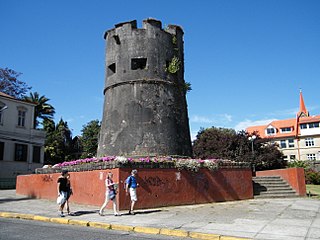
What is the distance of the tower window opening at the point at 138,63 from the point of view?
619 inches

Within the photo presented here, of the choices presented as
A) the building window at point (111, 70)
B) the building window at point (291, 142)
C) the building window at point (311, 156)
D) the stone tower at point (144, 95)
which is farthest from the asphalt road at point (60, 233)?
the building window at point (291, 142)

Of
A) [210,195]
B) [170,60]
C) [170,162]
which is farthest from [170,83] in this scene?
[210,195]

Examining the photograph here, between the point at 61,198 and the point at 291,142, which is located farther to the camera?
the point at 291,142

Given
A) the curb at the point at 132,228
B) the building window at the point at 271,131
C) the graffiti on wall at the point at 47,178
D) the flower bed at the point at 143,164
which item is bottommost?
the curb at the point at 132,228

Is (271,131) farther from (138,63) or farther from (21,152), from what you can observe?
(138,63)

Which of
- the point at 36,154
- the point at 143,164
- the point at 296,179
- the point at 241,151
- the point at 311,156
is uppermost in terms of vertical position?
the point at 311,156

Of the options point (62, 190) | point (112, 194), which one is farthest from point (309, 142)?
point (62, 190)

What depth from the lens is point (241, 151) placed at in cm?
2947

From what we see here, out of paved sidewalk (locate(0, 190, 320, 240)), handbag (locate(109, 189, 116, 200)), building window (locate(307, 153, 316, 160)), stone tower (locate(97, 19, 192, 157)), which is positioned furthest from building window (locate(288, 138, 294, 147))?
handbag (locate(109, 189, 116, 200))

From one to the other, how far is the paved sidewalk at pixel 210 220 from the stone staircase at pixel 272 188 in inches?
162

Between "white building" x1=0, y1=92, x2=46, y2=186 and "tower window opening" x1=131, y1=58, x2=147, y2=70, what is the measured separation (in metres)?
18.6

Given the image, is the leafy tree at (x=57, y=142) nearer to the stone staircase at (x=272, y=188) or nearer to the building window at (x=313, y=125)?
the stone staircase at (x=272, y=188)

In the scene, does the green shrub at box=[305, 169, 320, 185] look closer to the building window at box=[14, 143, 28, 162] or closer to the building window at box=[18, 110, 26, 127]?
the building window at box=[14, 143, 28, 162]

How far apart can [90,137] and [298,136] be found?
113 ft
